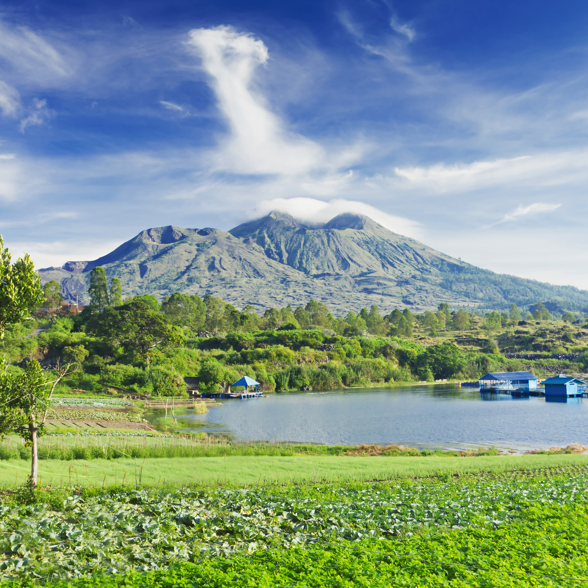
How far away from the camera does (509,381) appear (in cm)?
6544

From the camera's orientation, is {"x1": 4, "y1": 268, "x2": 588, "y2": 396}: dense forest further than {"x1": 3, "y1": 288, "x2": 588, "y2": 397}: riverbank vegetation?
Yes

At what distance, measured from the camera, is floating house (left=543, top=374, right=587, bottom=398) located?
5594 cm

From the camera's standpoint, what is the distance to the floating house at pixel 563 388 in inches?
2202

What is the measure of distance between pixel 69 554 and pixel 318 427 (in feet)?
82.6

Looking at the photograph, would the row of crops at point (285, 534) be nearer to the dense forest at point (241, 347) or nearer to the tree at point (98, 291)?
the dense forest at point (241, 347)

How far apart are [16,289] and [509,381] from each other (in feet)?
224

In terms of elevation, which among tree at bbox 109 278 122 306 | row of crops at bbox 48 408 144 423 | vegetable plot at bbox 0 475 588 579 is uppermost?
tree at bbox 109 278 122 306

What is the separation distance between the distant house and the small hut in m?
33.5

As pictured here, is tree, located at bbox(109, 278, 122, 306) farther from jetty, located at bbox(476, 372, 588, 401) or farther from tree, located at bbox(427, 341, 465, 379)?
jetty, located at bbox(476, 372, 588, 401)

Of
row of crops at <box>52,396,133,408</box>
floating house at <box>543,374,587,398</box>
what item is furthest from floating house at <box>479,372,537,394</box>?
row of crops at <box>52,396,133,408</box>

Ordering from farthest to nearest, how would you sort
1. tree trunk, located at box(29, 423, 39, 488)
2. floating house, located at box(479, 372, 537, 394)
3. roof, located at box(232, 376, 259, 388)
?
floating house, located at box(479, 372, 537, 394)
roof, located at box(232, 376, 259, 388)
tree trunk, located at box(29, 423, 39, 488)

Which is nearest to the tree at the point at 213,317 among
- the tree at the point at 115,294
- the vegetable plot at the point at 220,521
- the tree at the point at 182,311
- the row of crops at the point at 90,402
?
the tree at the point at 182,311

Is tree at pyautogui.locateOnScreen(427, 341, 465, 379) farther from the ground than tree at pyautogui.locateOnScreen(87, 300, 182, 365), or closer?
closer

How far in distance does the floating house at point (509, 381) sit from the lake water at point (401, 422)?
14325 mm
